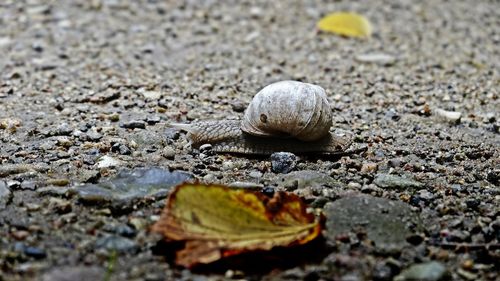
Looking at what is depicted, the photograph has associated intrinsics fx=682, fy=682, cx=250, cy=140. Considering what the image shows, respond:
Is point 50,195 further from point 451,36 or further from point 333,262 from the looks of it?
point 451,36

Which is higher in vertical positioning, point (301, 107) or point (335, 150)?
point (301, 107)

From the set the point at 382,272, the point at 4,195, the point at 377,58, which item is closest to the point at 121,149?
the point at 4,195

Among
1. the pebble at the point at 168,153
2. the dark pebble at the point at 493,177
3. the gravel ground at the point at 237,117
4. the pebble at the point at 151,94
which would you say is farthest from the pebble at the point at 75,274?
the pebble at the point at 151,94

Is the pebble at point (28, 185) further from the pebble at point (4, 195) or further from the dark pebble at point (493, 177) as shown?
the dark pebble at point (493, 177)

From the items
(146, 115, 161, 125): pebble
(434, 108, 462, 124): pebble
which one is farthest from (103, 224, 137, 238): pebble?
(434, 108, 462, 124): pebble

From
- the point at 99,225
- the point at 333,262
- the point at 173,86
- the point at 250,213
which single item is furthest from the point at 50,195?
the point at 173,86

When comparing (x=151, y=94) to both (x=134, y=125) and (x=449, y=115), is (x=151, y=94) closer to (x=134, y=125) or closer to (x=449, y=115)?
(x=134, y=125)
